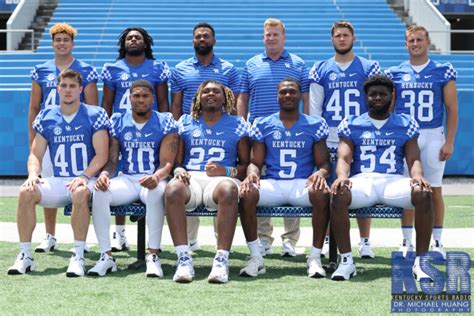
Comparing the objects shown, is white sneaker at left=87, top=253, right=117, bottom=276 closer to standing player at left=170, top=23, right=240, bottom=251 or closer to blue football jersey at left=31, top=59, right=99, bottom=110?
standing player at left=170, top=23, right=240, bottom=251

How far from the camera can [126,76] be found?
676 centimetres

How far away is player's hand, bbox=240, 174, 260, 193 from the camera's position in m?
5.74

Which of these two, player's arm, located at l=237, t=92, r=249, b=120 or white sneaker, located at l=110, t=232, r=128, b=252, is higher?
player's arm, located at l=237, t=92, r=249, b=120

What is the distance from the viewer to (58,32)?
265 inches

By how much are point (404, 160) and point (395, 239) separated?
1591 millimetres

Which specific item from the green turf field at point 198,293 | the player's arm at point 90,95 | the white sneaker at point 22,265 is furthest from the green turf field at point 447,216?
the white sneaker at point 22,265

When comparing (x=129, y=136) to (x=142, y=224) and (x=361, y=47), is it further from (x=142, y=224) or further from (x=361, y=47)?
(x=361, y=47)

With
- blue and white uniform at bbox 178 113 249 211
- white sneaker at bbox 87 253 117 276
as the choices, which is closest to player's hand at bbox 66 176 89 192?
white sneaker at bbox 87 253 117 276

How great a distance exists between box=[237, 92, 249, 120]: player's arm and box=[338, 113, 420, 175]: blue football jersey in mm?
1046

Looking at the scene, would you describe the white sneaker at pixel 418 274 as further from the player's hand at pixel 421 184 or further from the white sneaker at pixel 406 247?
the white sneaker at pixel 406 247

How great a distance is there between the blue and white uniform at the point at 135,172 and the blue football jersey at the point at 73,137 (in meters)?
0.14

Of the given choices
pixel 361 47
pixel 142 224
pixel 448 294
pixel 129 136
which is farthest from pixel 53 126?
pixel 361 47

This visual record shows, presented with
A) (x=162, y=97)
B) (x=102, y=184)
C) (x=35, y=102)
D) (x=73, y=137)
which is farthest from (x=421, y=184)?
(x=35, y=102)

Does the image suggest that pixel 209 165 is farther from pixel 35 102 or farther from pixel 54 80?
pixel 35 102
